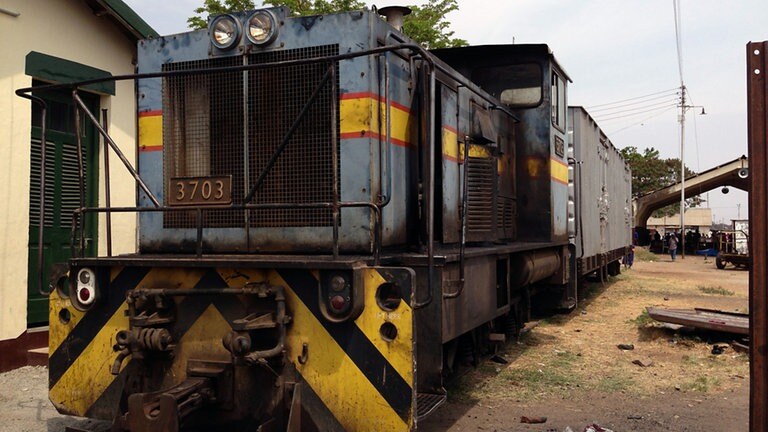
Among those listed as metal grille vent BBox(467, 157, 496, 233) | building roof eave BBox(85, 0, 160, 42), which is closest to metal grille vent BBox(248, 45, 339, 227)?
metal grille vent BBox(467, 157, 496, 233)

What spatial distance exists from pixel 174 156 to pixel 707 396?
4420 millimetres

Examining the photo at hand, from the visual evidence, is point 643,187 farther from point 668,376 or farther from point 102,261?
point 102,261

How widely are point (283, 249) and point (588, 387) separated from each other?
306 centimetres

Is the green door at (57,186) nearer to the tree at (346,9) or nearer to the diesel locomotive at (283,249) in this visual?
the diesel locomotive at (283,249)

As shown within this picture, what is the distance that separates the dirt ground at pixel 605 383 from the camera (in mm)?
4348

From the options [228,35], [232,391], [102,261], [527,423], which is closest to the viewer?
[232,391]

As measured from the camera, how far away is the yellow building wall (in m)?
5.75

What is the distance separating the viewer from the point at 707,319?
23.3 ft

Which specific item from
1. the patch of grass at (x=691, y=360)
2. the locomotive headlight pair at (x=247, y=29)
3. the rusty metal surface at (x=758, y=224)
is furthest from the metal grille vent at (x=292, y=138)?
the patch of grass at (x=691, y=360)

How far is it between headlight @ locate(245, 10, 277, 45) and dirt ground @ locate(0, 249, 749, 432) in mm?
2644

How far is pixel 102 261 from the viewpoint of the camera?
11.3 ft

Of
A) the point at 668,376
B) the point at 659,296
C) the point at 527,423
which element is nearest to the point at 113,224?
the point at 527,423

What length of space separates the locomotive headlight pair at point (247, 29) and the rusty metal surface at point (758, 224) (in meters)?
2.43

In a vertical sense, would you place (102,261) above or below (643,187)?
below
